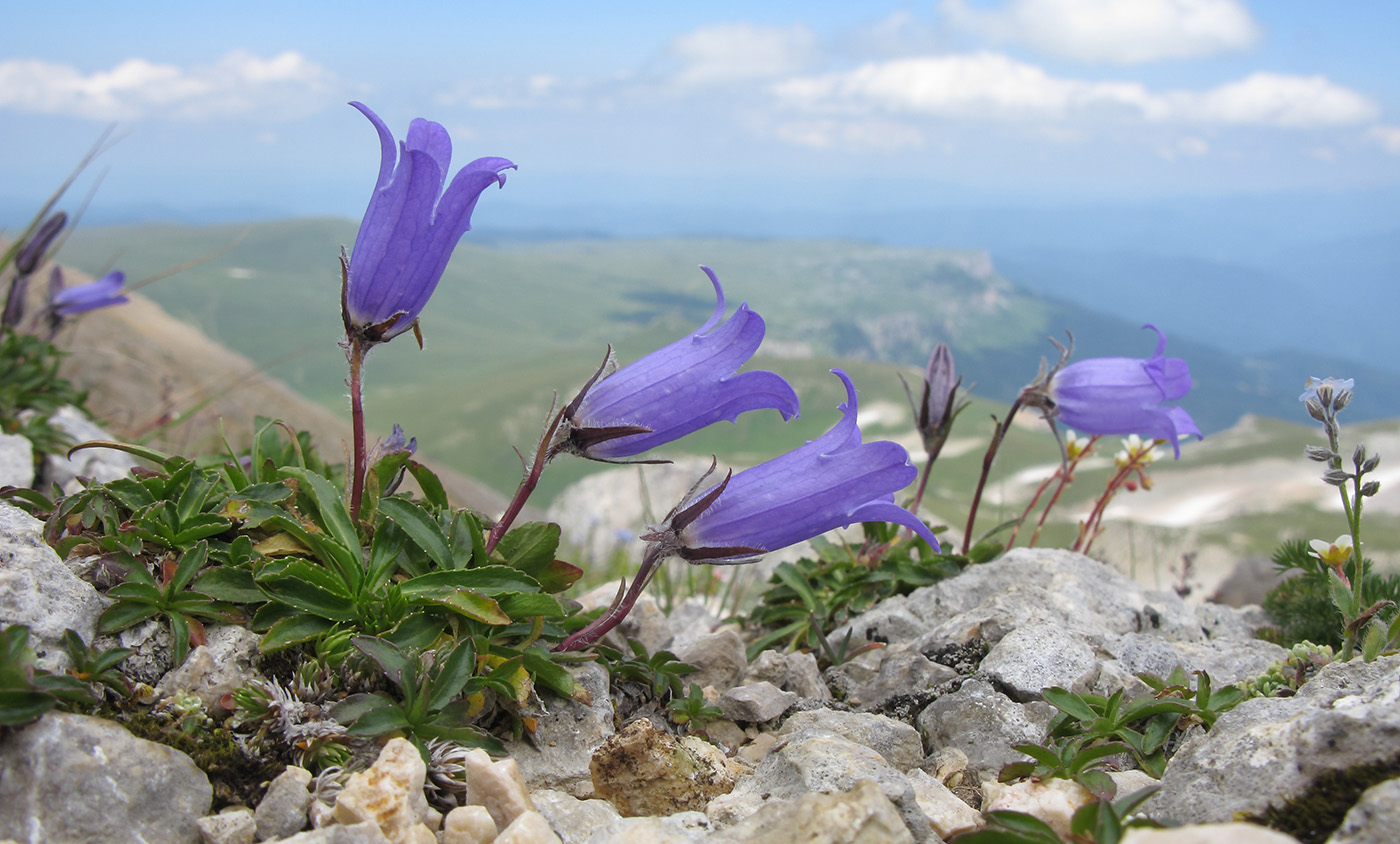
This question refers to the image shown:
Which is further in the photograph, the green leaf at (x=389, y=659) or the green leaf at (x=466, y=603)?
the green leaf at (x=466, y=603)

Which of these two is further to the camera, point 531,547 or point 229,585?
point 531,547

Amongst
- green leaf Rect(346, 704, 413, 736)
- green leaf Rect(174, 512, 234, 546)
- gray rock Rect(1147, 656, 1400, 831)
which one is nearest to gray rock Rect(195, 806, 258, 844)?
green leaf Rect(346, 704, 413, 736)

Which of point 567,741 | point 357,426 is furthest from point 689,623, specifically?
point 357,426

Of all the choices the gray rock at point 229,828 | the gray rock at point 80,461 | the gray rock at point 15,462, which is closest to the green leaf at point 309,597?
the gray rock at point 229,828

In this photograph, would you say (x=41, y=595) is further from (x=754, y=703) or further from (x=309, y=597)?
(x=754, y=703)

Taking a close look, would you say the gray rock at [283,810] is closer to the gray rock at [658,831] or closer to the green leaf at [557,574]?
the gray rock at [658,831]

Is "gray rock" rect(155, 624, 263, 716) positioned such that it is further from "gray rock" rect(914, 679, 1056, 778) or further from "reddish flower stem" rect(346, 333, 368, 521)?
"gray rock" rect(914, 679, 1056, 778)

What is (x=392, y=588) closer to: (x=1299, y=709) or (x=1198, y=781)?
(x=1198, y=781)
